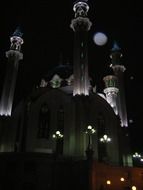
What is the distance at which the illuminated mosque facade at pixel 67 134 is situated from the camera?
3011 centimetres

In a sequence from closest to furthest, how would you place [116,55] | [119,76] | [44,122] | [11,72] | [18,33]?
[44,122] → [11,72] → [18,33] → [119,76] → [116,55]

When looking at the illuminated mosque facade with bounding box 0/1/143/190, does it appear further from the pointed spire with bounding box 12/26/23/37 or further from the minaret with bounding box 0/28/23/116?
the pointed spire with bounding box 12/26/23/37

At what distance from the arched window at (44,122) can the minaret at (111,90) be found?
16317 millimetres

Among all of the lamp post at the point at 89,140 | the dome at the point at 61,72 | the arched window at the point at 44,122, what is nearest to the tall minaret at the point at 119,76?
the dome at the point at 61,72

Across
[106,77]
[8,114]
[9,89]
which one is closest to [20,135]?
[8,114]

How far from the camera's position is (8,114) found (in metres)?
40.6

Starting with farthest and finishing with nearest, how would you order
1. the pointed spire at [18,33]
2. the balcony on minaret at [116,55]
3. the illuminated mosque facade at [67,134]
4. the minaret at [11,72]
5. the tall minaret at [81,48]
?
1. the balcony on minaret at [116,55]
2. the pointed spire at [18,33]
3. the minaret at [11,72]
4. the tall minaret at [81,48]
5. the illuminated mosque facade at [67,134]

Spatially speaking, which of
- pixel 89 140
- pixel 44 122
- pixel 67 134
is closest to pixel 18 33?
pixel 44 122

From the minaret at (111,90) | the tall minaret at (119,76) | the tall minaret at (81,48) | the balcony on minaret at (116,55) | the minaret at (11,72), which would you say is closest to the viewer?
the tall minaret at (81,48)

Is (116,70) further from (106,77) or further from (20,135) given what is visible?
(20,135)

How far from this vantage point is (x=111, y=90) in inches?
2005

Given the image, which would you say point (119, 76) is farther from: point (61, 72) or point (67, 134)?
point (67, 134)

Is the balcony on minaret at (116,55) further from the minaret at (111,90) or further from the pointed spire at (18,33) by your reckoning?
the pointed spire at (18,33)

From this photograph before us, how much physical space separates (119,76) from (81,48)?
1422cm
